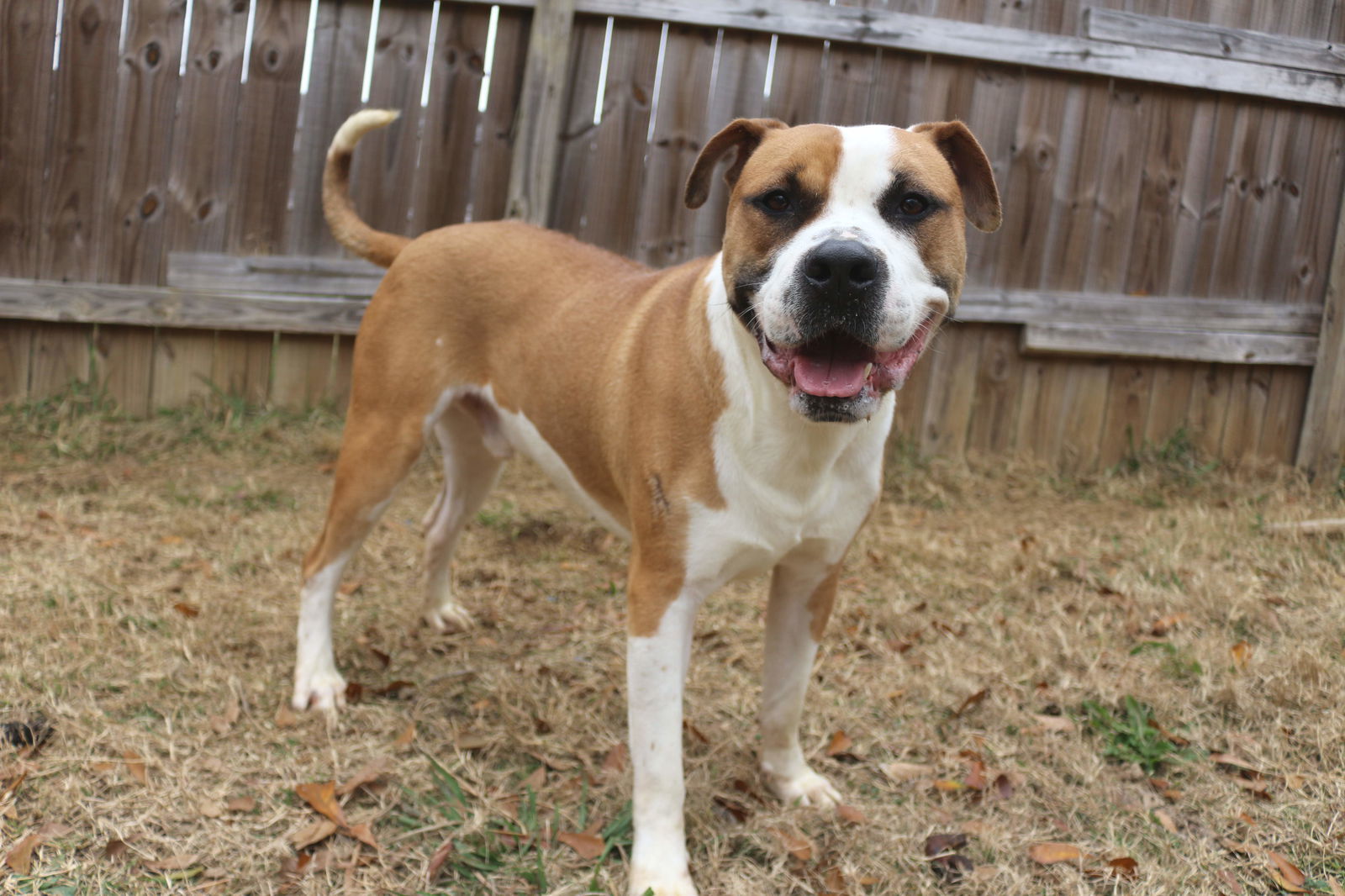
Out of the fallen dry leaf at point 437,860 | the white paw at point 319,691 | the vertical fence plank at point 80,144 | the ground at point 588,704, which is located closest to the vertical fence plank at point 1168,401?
the ground at point 588,704

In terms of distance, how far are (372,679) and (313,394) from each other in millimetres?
2366

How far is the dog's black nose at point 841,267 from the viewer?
202cm

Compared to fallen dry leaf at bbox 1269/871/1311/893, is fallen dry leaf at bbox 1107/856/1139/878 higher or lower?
lower

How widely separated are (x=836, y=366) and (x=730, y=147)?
2.27 feet

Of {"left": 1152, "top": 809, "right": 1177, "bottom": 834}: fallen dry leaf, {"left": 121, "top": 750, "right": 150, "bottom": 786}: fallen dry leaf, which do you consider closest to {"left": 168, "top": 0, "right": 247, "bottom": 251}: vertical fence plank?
{"left": 121, "top": 750, "right": 150, "bottom": 786}: fallen dry leaf

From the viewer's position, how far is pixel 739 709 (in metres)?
3.36

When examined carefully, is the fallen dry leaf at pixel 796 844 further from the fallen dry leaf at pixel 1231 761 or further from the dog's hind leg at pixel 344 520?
the dog's hind leg at pixel 344 520

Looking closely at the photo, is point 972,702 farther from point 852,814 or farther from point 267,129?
point 267,129

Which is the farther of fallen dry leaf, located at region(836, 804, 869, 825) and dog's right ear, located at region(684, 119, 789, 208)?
fallen dry leaf, located at region(836, 804, 869, 825)

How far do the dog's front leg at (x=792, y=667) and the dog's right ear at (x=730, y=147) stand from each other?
0.91 meters

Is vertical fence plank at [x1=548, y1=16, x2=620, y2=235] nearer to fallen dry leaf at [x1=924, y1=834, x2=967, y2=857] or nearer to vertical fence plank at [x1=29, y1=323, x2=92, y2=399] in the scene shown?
vertical fence plank at [x1=29, y1=323, x2=92, y2=399]

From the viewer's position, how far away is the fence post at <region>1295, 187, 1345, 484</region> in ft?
18.9

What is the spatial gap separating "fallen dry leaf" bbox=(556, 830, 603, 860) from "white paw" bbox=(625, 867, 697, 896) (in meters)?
0.16

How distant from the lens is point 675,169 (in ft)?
17.3
